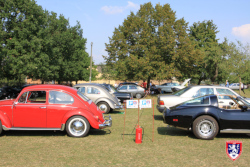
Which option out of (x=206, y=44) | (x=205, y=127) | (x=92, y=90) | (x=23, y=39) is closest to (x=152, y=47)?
(x=23, y=39)

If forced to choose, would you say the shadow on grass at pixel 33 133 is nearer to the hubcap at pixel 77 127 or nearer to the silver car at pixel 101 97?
the hubcap at pixel 77 127

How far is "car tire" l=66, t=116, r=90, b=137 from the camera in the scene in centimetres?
806

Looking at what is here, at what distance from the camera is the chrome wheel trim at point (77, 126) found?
8.09 meters

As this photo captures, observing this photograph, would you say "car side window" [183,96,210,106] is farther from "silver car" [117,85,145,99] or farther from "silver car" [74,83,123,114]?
"silver car" [117,85,145,99]

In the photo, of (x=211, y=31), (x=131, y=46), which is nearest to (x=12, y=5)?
(x=131, y=46)

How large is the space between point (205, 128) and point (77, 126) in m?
4.10

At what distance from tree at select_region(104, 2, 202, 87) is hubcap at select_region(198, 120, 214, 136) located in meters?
20.8

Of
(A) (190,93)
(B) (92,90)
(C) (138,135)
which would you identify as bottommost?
(C) (138,135)

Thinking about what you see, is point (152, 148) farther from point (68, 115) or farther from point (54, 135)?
point (54, 135)

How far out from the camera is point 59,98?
8.29 meters

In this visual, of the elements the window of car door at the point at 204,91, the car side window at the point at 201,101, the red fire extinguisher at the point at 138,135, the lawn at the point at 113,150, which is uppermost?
the window of car door at the point at 204,91

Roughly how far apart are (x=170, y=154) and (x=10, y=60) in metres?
23.8

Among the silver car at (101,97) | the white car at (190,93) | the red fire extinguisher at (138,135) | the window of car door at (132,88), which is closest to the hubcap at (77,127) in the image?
the red fire extinguisher at (138,135)

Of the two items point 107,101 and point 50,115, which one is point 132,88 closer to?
point 107,101
